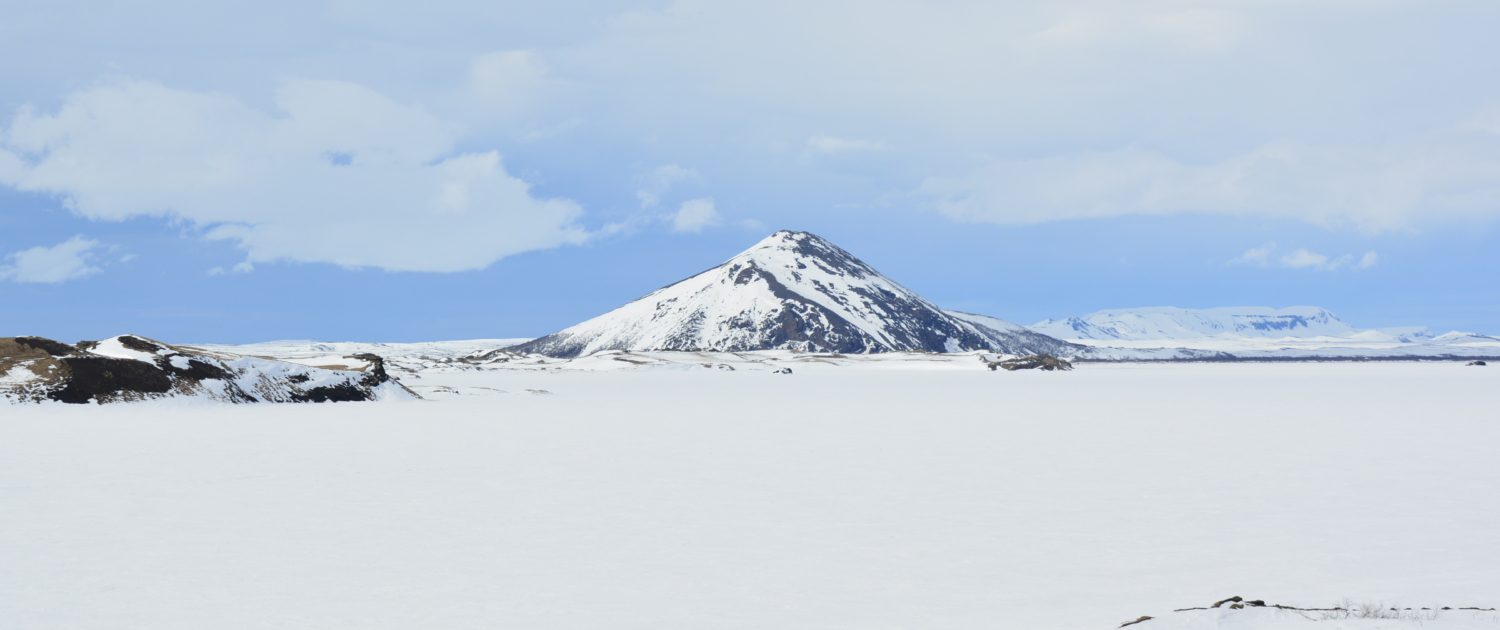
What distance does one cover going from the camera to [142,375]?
41.3 metres

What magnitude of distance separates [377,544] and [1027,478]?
1166 centimetres

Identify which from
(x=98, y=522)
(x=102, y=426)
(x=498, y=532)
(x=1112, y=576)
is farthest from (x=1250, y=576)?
(x=102, y=426)

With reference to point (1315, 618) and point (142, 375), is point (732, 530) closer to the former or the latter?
point (1315, 618)

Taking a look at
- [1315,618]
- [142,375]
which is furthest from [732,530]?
[142,375]

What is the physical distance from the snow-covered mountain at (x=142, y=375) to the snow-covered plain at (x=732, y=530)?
14.1m

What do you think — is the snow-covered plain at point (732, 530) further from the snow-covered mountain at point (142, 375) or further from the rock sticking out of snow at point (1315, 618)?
the snow-covered mountain at point (142, 375)

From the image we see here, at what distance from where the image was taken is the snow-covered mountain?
4000cm

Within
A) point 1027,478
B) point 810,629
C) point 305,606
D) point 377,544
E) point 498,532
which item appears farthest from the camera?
point 1027,478

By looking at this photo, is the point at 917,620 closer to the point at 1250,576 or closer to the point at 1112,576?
the point at 1112,576

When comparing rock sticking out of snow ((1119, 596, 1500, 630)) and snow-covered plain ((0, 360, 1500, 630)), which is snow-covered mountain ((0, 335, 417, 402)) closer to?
snow-covered plain ((0, 360, 1500, 630))

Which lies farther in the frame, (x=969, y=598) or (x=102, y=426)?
(x=102, y=426)

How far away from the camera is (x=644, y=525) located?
14.1 m

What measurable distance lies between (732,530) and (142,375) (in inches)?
1435

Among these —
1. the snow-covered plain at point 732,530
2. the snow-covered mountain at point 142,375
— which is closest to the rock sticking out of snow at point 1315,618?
the snow-covered plain at point 732,530
